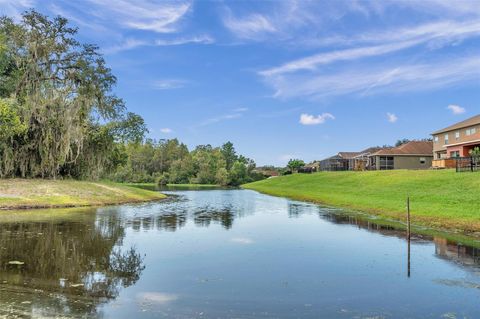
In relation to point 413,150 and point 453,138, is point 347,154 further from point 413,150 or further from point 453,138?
point 453,138

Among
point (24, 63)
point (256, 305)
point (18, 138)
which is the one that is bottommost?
point (256, 305)

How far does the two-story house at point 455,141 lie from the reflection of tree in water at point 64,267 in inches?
1611

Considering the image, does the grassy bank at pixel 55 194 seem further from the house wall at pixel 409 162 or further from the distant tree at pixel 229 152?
the distant tree at pixel 229 152

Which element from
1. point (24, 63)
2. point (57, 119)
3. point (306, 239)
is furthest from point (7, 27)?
point (306, 239)

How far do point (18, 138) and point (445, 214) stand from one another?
34319mm

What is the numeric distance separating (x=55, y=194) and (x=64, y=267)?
2317cm

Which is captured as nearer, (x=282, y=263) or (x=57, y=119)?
(x=282, y=263)

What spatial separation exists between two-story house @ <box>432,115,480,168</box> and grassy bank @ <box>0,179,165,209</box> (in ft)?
118

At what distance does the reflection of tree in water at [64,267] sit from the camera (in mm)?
8367

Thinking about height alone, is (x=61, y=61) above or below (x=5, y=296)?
above

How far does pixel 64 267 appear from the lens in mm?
11258

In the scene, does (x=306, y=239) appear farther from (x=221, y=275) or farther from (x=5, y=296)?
(x=5, y=296)

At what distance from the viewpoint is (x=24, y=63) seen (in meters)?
36.2

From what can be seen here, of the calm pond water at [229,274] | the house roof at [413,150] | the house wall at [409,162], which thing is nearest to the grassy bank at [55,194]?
the calm pond water at [229,274]
